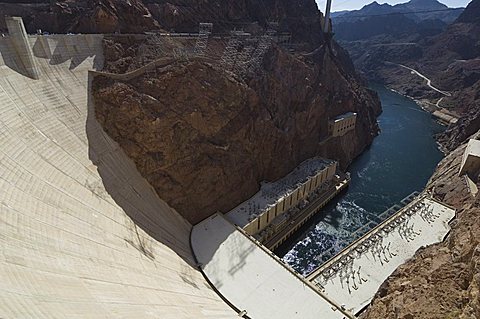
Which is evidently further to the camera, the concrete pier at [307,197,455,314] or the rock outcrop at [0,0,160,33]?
Result: the rock outcrop at [0,0,160,33]

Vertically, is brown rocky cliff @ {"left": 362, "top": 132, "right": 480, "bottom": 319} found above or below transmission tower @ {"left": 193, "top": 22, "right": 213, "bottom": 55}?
below

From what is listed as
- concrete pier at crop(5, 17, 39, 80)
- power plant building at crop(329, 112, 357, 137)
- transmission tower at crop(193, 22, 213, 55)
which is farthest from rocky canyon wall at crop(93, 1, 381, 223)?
concrete pier at crop(5, 17, 39, 80)

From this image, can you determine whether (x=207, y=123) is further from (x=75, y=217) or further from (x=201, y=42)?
(x=75, y=217)

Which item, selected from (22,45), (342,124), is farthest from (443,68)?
(22,45)

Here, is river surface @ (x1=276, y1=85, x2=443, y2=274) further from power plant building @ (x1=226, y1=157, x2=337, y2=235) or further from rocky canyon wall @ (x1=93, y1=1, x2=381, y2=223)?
rocky canyon wall @ (x1=93, y1=1, x2=381, y2=223)

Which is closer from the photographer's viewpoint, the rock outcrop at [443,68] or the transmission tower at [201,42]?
the transmission tower at [201,42]

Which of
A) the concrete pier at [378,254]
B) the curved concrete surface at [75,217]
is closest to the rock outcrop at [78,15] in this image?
the curved concrete surface at [75,217]

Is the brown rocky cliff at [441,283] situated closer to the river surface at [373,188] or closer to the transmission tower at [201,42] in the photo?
the river surface at [373,188]
